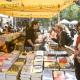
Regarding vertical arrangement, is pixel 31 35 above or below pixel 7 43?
above

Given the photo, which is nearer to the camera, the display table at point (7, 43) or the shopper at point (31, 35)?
the shopper at point (31, 35)

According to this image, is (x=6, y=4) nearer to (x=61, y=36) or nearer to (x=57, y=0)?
(x=57, y=0)

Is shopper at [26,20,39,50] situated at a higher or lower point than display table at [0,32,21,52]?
higher

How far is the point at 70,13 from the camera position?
43219 millimetres

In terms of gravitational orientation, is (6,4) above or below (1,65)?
above

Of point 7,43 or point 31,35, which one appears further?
point 7,43

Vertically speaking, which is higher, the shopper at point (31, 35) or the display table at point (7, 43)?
the shopper at point (31, 35)

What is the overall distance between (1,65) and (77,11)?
1472 inches

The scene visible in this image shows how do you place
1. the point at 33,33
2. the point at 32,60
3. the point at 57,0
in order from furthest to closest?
the point at 33,33
the point at 32,60
the point at 57,0

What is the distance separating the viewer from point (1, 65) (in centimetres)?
621

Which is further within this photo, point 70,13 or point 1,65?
point 70,13

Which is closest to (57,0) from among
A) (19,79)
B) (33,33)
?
(19,79)

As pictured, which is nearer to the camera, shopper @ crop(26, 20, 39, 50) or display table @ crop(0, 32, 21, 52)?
shopper @ crop(26, 20, 39, 50)

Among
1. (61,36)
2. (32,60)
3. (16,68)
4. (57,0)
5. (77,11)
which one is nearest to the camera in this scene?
(16,68)
